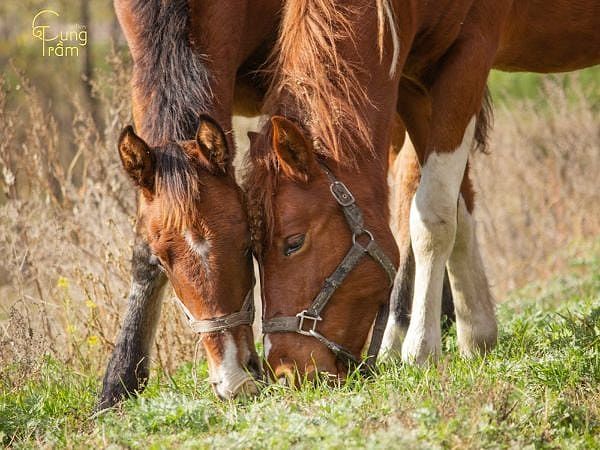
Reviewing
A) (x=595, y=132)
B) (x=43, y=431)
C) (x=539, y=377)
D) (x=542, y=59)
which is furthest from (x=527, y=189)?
(x=43, y=431)

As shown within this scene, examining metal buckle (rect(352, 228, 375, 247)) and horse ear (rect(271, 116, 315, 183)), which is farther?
metal buckle (rect(352, 228, 375, 247))

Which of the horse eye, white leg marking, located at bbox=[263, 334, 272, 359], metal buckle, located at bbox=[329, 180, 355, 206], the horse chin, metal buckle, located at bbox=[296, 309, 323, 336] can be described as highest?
metal buckle, located at bbox=[329, 180, 355, 206]

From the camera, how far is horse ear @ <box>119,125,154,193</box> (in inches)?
152

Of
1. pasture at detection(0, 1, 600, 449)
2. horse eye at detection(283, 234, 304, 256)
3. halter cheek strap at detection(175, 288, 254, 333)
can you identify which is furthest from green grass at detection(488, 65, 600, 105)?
halter cheek strap at detection(175, 288, 254, 333)

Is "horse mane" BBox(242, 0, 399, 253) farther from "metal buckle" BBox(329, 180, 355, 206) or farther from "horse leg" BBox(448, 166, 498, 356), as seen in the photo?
"horse leg" BBox(448, 166, 498, 356)

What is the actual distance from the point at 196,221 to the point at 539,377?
1.61 meters

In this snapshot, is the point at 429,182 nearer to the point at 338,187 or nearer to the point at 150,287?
the point at 338,187

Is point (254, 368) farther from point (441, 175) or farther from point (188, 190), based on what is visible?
point (441, 175)

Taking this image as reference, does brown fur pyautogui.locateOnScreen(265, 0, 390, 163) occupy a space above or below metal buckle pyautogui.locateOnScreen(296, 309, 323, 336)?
above

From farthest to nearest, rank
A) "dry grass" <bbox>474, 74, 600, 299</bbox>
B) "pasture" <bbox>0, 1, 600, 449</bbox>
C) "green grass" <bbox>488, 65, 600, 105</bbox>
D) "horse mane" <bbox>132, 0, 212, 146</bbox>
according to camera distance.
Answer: "green grass" <bbox>488, 65, 600, 105</bbox>, "dry grass" <bbox>474, 74, 600, 299</bbox>, "horse mane" <bbox>132, 0, 212, 146</bbox>, "pasture" <bbox>0, 1, 600, 449</bbox>

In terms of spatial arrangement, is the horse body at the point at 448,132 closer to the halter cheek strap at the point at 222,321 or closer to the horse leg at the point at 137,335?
the halter cheek strap at the point at 222,321

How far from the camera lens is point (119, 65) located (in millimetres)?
6379

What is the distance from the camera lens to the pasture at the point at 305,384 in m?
3.31

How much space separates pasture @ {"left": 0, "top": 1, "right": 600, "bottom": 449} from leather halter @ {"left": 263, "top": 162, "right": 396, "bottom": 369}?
228mm
